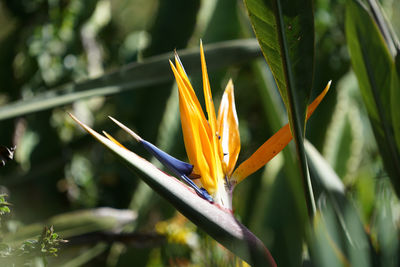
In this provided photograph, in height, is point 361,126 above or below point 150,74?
below

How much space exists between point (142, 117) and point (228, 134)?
0.58 metres

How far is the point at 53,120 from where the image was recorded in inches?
45.8

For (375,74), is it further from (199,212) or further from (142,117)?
(142,117)

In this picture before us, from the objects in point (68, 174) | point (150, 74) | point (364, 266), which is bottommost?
point (68, 174)

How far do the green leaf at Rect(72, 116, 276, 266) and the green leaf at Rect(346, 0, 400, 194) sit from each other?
0.93 ft

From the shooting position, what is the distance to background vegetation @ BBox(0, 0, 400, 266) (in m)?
0.68

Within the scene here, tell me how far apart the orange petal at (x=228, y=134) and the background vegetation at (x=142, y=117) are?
0.53 feet

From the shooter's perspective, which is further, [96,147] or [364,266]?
[96,147]

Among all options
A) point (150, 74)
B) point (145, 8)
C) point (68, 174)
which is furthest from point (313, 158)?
point (145, 8)

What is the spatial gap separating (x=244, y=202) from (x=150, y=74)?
453mm

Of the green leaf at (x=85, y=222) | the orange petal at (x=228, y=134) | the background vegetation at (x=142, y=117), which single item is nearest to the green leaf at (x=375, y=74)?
the background vegetation at (x=142, y=117)

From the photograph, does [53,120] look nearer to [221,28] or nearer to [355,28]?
[221,28]

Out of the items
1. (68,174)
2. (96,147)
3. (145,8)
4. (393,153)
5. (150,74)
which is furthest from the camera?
(145,8)

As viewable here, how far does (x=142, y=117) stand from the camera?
101 centimetres
